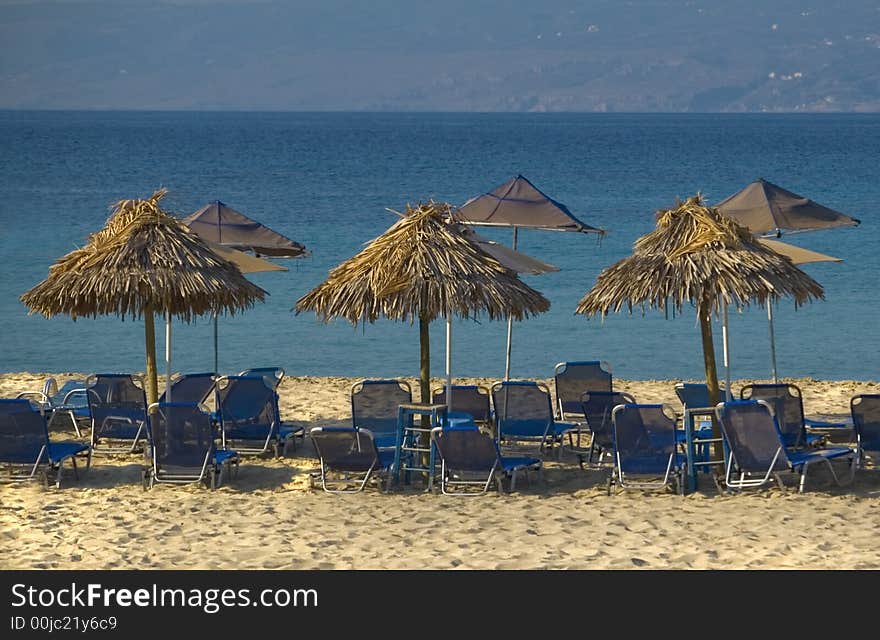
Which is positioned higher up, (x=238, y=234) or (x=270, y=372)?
(x=238, y=234)

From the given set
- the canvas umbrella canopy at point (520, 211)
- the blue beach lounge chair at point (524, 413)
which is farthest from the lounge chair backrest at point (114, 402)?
the canvas umbrella canopy at point (520, 211)

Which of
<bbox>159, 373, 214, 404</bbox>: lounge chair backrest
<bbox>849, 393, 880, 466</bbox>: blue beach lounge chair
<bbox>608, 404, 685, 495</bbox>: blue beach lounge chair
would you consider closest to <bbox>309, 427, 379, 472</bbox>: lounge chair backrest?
<bbox>608, 404, 685, 495</bbox>: blue beach lounge chair

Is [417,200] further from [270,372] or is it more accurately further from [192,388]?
[192,388]

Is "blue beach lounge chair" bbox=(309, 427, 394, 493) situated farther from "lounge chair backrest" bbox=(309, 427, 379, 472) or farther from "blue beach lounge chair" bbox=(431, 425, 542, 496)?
"blue beach lounge chair" bbox=(431, 425, 542, 496)

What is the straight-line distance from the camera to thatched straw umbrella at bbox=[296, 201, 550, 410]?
9.78 m

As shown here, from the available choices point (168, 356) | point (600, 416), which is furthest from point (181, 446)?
point (600, 416)

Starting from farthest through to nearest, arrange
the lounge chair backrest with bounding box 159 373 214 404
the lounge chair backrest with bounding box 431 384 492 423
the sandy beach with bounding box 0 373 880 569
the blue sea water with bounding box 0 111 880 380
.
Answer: the blue sea water with bounding box 0 111 880 380 < the lounge chair backrest with bounding box 159 373 214 404 < the lounge chair backrest with bounding box 431 384 492 423 < the sandy beach with bounding box 0 373 880 569

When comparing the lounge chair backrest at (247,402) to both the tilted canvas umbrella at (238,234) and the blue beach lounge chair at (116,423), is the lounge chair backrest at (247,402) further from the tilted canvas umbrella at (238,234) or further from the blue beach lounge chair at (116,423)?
the tilted canvas umbrella at (238,234)

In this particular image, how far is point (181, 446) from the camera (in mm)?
9961

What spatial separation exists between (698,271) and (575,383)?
8.93 ft

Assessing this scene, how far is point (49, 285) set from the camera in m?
10.5

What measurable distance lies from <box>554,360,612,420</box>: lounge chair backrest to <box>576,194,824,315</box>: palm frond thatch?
202 centimetres

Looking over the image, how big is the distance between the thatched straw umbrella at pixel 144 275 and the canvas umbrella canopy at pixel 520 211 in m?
2.70
